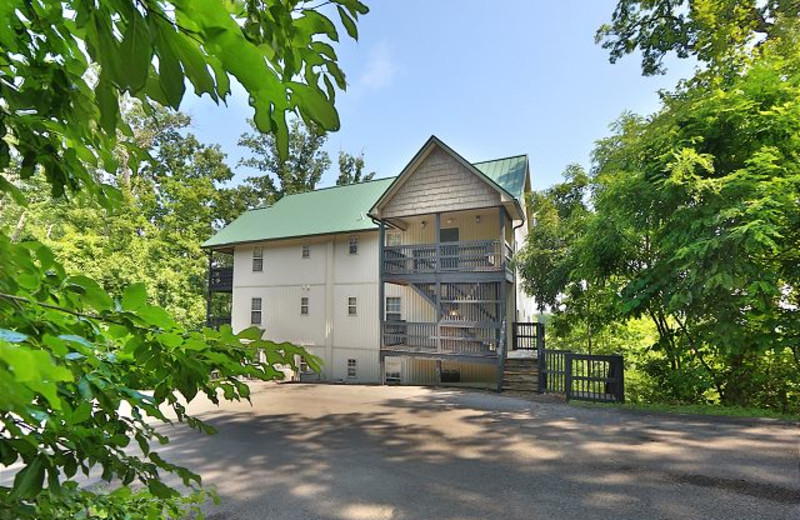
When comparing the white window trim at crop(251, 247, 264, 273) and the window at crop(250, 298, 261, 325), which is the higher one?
the white window trim at crop(251, 247, 264, 273)

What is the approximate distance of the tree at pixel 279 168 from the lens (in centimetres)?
3362

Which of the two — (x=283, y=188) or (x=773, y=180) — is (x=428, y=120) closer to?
(x=773, y=180)

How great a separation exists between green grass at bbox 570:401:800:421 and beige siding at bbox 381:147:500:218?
24.8ft

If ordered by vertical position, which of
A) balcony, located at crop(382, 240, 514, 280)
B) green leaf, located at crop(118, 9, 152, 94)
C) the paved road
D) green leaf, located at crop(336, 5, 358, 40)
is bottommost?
the paved road

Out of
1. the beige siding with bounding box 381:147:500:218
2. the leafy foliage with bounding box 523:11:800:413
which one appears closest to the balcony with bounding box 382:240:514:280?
the beige siding with bounding box 381:147:500:218

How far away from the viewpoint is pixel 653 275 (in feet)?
32.6

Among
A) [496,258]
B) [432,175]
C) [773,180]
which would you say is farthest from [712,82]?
[432,175]

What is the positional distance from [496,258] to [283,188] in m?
24.5

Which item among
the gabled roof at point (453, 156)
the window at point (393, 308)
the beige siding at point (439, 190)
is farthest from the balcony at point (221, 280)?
the beige siding at point (439, 190)

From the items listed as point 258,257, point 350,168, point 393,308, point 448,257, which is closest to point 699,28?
point 448,257

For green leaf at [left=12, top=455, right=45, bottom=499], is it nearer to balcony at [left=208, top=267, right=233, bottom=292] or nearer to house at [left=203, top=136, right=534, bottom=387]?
house at [left=203, top=136, right=534, bottom=387]

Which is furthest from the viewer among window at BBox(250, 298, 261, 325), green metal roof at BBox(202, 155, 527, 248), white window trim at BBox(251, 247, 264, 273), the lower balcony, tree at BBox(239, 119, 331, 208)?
tree at BBox(239, 119, 331, 208)

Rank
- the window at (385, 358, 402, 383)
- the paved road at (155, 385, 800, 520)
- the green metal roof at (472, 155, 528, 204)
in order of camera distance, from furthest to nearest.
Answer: the window at (385, 358, 402, 383), the green metal roof at (472, 155, 528, 204), the paved road at (155, 385, 800, 520)

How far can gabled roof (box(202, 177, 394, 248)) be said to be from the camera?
64.0 feet
